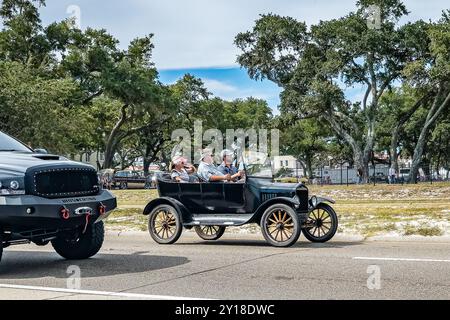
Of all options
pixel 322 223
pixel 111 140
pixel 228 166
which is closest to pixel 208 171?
pixel 228 166

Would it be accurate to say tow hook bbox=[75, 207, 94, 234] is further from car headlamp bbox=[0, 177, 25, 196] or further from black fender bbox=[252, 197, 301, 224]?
black fender bbox=[252, 197, 301, 224]

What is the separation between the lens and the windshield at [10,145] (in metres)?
9.69

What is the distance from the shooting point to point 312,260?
32.0 ft

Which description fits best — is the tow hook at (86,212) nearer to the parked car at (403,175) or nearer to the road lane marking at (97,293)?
the road lane marking at (97,293)

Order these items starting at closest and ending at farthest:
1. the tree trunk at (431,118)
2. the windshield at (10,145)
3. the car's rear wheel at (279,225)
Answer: the windshield at (10,145)
the car's rear wheel at (279,225)
the tree trunk at (431,118)

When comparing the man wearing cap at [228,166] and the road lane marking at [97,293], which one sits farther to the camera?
the man wearing cap at [228,166]

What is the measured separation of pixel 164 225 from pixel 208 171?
1482 mm

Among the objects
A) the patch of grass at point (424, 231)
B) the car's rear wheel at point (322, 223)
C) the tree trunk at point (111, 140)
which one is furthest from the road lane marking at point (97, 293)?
the tree trunk at point (111, 140)

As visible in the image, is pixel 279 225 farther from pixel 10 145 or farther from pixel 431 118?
pixel 431 118

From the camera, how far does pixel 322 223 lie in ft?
42.1

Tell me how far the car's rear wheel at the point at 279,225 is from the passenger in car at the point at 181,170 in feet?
6.35

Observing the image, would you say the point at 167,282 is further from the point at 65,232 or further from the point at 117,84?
the point at 117,84
